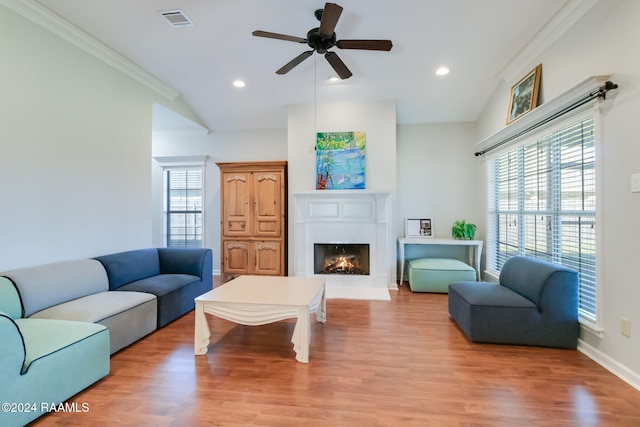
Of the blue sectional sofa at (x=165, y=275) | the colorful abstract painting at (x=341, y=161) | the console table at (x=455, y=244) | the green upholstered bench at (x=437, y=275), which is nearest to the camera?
the blue sectional sofa at (x=165, y=275)

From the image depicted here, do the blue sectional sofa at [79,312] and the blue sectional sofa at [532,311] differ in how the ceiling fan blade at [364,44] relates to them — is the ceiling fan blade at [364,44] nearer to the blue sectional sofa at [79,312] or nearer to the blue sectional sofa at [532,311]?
the blue sectional sofa at [532,311]

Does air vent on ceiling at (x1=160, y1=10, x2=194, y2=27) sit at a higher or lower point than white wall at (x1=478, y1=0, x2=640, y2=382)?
higher

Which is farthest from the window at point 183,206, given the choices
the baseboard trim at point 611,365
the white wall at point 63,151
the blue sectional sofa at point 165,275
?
the baseboard trim at point 611,365

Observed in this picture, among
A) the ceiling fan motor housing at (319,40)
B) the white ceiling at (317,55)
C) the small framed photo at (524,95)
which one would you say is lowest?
the small framed photo at (524,95)

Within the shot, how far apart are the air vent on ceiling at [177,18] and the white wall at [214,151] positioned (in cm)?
253

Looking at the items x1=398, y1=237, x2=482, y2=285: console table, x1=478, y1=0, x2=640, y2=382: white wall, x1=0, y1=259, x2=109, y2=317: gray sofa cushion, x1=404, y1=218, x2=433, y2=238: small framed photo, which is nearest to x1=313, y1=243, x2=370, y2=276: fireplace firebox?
x1=398, y1=237, x2=482, y2=285: console table

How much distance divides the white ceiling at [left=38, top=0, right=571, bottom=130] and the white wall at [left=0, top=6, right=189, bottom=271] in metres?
0.43

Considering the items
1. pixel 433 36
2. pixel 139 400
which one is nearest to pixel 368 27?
pixel 433 36

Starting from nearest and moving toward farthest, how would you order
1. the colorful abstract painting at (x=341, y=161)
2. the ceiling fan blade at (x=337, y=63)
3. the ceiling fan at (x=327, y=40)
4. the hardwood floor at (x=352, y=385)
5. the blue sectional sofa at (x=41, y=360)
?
the blue sectional sofa at (x=41, y=360) → the hardwood floor at (x=352, y=385) → the ceiling fan at (x=327, y=40) → the ceiling fan blade at (x=337, y=63) → the colorful abstract painting at (x=341, y=161)

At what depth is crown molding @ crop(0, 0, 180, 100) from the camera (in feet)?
8.69

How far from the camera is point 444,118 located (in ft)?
16.4

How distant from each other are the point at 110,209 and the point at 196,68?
7.13 ft

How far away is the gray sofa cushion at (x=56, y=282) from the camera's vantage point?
2348mm

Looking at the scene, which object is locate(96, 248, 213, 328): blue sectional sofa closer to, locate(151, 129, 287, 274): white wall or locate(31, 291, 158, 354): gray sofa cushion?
locate(31, 291, 158, 354): gray sofa cushion
